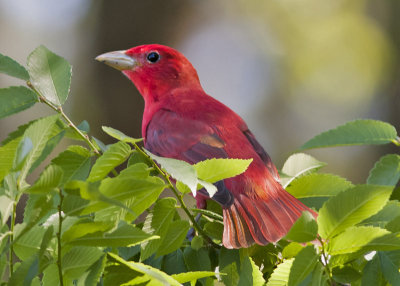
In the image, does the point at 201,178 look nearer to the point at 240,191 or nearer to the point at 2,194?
the point at 2,194

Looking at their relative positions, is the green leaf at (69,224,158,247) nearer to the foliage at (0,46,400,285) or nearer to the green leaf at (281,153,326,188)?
the foliage at (0,46,400,285)

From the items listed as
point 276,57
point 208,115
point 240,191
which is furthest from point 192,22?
point 240,191

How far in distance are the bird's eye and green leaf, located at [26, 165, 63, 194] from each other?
94.8 inches

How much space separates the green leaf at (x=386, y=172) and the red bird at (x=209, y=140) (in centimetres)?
19

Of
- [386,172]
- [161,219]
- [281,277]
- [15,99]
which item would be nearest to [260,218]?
[386,172]

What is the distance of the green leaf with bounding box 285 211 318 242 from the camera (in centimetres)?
106

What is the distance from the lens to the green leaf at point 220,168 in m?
1.13

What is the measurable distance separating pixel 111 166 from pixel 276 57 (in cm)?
894

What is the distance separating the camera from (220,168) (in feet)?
3.74

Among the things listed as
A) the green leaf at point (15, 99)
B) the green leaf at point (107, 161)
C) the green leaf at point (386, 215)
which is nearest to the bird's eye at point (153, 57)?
the green leaf at point (15, 99)

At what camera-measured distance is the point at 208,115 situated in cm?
245

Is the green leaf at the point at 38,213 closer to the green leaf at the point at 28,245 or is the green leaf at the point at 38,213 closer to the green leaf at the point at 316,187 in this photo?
the green leaf at the point at 28,245

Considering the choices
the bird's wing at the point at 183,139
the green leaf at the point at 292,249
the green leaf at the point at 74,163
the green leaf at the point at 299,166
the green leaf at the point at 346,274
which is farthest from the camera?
the bird's wing at the point at 183,139

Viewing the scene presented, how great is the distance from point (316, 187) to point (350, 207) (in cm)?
41
